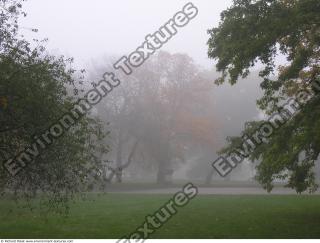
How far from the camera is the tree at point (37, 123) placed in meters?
11.6

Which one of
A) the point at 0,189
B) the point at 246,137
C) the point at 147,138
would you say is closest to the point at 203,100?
the point at 147,138

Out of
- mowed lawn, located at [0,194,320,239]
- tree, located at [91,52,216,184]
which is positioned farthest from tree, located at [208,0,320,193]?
tree, located at [91,52,216,184]

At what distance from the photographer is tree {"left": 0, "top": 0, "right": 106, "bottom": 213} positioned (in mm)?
11586

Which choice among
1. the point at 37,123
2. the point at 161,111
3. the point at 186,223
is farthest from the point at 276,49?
the point at 161,111

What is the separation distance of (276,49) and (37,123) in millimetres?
9153

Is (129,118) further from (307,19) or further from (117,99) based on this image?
(307,19)

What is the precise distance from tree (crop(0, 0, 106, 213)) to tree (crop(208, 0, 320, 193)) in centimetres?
621

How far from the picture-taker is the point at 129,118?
159 ft

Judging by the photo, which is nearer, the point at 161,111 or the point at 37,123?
the point at 37,123

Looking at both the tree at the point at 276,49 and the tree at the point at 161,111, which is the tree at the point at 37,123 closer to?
the tree at the point at 276,49

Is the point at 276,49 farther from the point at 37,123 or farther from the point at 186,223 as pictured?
the point at 37,123

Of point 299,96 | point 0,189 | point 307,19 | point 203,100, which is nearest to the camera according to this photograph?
point 0,189

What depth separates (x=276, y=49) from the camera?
645 inches

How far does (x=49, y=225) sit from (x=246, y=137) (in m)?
8.64
